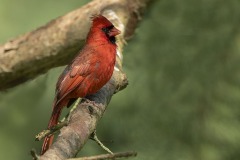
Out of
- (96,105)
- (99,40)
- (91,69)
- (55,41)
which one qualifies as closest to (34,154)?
(96,105)

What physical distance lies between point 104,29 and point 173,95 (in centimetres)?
57

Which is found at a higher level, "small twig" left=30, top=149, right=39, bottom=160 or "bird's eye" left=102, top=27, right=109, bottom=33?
"small twig" left=30, top=149, right=39, bottom=160

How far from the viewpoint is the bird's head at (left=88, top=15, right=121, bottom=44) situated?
465cm

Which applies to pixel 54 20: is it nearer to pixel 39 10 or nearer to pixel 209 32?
pixel 39 10

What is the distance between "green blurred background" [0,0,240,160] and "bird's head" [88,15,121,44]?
333 mm

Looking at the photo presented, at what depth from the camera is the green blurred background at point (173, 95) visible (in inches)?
176

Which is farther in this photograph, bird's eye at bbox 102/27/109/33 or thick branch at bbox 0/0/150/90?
thick branch at bbox 0/0/150/90

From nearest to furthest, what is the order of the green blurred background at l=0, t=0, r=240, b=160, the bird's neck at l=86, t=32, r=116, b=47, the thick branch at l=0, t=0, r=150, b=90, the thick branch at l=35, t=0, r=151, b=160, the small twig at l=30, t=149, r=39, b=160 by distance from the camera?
the small twig at l=30, t=149, r=39, b=160 → the thick branch at l=35, t=0, r=151, b=160 → the green blurred background at l=0, t=0, r=240, b=160 → the bird's neck at l=86, t=32, r=116, b=47 → the thick branch at l=0, t=0, r=150, b=90

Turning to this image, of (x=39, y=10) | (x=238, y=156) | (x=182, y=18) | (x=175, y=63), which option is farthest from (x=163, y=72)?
(x=39, y=10)

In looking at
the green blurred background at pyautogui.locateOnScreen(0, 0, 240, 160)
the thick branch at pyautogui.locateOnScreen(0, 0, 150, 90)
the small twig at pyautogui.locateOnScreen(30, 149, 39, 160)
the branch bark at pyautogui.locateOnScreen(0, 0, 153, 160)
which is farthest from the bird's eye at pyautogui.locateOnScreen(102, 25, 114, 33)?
the small twig at pyautogui.locateOnScreen(30, 149, 39, 160)

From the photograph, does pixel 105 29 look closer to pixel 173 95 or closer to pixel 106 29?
pixel 106 29

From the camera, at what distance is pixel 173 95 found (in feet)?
15.3

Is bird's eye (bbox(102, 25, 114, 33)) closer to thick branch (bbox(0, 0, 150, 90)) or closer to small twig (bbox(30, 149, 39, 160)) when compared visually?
thick branch (bbox(0, 0, 150, 90))

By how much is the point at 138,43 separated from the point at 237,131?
3.08 ft
